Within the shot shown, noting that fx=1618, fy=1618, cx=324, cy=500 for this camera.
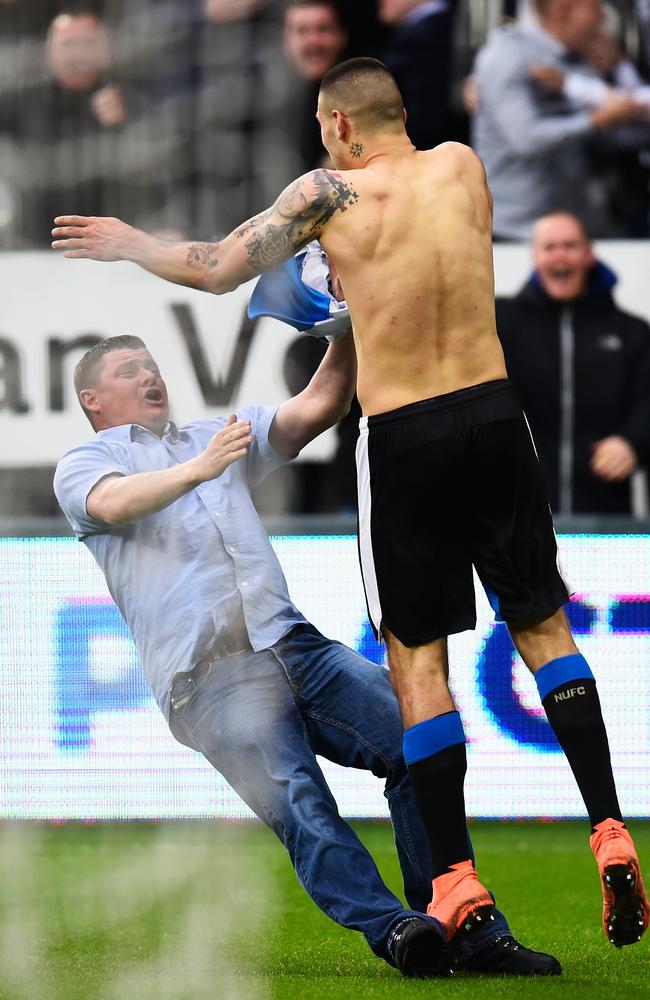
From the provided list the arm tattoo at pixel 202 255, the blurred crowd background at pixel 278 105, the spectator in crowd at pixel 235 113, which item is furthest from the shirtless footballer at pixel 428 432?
the spectator in crowd at pixel 235 113

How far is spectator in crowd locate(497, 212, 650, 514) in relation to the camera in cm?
597

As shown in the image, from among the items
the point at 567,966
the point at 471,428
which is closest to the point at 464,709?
the point at 567,966

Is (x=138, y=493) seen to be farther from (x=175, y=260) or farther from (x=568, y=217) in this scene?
(x=568, y=217)

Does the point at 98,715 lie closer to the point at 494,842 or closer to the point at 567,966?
the point at 494,842

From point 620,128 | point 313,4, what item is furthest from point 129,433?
point 620,128

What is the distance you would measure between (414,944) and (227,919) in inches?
40.8

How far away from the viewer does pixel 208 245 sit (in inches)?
133

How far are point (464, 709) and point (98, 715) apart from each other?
1.23 meters

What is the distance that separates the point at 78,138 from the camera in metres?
4.84

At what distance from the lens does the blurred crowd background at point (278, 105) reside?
468cm

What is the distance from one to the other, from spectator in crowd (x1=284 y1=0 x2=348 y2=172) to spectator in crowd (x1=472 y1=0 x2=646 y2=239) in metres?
0.87

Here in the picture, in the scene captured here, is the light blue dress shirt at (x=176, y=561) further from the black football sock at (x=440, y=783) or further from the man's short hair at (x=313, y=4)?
the man's short hair at (x=313, y=4)

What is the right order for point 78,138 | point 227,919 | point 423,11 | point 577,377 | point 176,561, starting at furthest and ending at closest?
point 423,11 → point 577,377 → point 78,138 → point 227,919 → point 176,561

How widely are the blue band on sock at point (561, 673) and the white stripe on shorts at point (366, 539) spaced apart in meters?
0.36
